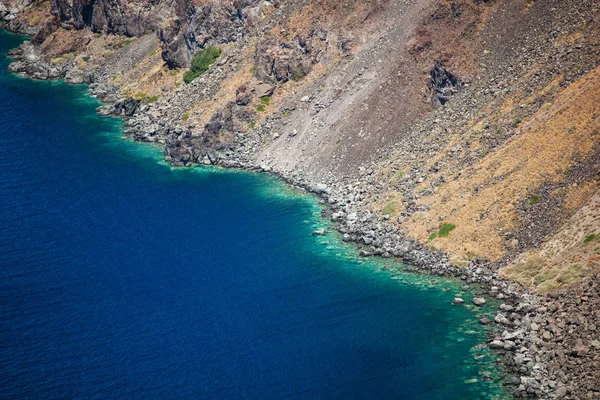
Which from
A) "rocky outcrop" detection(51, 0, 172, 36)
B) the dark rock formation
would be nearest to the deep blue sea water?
the dark rock formation

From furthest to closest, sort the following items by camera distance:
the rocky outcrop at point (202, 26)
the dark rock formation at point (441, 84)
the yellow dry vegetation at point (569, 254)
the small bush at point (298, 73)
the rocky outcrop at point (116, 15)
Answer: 1. the rocky outcrop at point (116, 15)
2. the rocky outcrop at point (202, 26)
3. the small bush at point (298, 73)
4. the dark rock formation at point (441, 84)
5. the yellow dry vegetation at point (569, 254)

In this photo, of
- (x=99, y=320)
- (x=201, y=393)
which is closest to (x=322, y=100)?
(x=99, y=320)

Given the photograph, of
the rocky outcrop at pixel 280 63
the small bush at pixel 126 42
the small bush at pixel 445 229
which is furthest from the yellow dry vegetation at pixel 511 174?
the small bush at pixel 126 42

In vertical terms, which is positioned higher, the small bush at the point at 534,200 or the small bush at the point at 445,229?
the small bush at the point at 534,200

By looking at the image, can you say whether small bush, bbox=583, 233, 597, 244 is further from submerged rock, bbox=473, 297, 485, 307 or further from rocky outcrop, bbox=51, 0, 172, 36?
rocky outcrop, bbox=51, 0, 172, 36

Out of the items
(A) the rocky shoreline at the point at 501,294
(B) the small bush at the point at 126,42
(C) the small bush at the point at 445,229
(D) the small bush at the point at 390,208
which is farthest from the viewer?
(B) the small bush at the point at 126,42

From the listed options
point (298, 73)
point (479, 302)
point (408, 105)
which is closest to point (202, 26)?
point (298, 73)

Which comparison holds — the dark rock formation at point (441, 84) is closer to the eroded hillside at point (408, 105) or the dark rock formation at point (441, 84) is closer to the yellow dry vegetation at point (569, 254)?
the eroded hillside at point (408, 105)
